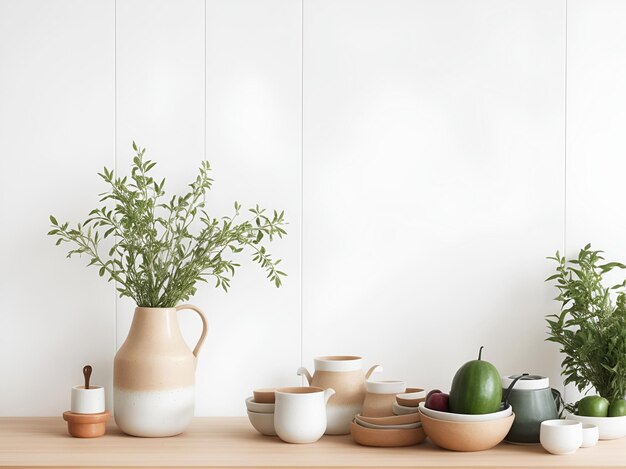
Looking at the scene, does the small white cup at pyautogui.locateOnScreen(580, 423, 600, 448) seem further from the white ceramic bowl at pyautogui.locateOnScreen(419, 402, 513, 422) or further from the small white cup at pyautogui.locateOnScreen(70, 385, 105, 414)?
the small white cup at pyautogui.locateOnScreen(70, 385, 105, 414)

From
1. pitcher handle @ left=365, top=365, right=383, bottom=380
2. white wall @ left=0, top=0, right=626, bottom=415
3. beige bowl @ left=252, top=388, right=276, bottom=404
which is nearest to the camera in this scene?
beige bowl @ left=252, top=388, right=276, bottom=404

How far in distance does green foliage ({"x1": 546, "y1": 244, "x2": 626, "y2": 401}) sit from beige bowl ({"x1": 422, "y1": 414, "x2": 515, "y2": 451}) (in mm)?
321

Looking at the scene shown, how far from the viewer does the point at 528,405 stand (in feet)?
4.97

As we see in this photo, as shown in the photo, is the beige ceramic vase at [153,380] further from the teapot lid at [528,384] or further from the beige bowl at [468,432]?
the teapot lid at [528,384]

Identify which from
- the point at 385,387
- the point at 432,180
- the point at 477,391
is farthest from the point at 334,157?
the point at 477,391

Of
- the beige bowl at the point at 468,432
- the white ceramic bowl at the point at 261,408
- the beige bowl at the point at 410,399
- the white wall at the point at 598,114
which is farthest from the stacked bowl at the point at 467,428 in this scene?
the white wall at the point at 598,114

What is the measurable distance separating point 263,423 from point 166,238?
0.44m

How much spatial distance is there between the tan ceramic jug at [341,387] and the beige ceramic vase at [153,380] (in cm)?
28

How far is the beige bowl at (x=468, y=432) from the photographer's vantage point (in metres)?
1.43

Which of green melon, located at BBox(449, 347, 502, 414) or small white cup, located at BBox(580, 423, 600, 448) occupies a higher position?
green melon, located at BBox(449, 347, 502, 414)

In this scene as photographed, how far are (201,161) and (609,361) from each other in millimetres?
1033

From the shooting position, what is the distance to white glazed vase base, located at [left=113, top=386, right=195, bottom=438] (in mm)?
1563

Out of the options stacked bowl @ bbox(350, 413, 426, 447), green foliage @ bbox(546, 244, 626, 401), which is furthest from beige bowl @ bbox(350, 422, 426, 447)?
green foliage @ bbox(546, 244, 626, 401)

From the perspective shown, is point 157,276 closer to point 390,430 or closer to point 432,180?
point 390,430
